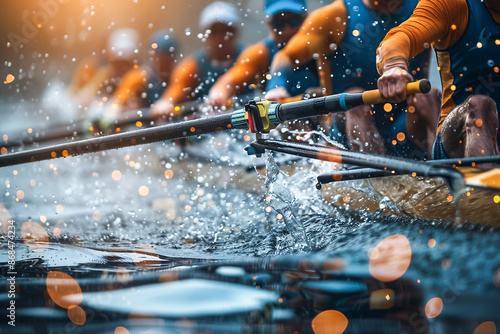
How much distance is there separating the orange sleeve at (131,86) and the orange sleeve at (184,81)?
1.06 ft

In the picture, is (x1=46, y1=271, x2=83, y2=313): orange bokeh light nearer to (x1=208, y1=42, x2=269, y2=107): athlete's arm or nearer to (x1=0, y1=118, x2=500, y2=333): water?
(x1=0, y1=118, x2=500, y2=333): water

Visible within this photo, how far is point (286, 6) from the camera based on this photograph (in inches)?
73.9

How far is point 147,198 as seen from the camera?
6.38 feet

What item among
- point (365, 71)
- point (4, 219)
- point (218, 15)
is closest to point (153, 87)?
point (218, 15)

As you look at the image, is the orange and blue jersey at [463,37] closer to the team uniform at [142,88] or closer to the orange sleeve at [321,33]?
the orange sleeve at [321,33]

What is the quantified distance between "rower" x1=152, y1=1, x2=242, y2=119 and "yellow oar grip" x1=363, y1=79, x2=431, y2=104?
6.22ft

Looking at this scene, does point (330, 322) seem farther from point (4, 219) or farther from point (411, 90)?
point (4, 219)

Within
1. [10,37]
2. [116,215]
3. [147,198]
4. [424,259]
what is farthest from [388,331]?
[10,37]

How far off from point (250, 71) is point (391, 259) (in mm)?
1617

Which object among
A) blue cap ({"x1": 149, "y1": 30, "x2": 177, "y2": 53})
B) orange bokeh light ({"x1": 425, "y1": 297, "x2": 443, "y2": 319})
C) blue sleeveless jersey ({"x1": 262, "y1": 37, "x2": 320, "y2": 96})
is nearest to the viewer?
orange bokeh light ({"x1": 425, "y1": 297, "x2": 443, "y2": 319})

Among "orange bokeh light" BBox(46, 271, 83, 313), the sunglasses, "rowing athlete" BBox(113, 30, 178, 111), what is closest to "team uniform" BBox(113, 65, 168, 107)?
"rowing athlete" BBox(113, 30, 178, 111)

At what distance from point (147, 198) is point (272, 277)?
54.2 inches

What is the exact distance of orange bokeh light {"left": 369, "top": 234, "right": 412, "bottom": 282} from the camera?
1.94 ft

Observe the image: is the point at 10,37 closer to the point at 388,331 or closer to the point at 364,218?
the point at 364,218
